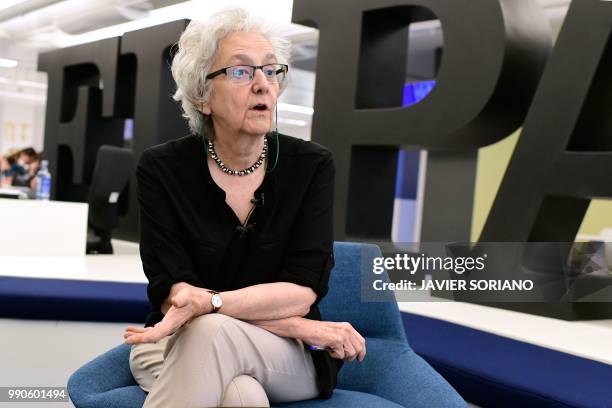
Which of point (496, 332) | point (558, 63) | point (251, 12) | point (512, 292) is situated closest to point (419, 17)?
point (558, 63)

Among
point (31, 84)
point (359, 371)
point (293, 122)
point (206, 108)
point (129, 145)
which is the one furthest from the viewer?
point (293, 122)

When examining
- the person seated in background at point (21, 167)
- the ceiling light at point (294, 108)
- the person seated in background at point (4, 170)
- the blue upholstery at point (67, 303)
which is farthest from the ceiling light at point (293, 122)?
the blue upholstery at point (67, 303)

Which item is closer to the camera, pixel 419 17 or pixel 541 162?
pixel 541 162

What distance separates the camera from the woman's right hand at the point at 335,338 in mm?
1716

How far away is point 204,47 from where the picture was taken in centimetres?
186

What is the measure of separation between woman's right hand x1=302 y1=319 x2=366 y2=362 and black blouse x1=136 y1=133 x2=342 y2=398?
0.19ft

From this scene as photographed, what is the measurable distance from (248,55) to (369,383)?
3.22ft

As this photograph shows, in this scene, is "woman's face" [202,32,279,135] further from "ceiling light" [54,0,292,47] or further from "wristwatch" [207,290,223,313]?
"ceiling light" [54,0,292,47]

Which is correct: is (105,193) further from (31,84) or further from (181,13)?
(31,84)

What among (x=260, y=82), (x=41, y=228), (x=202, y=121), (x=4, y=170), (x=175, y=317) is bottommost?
(x=41, y=228)

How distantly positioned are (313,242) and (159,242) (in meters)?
0.38

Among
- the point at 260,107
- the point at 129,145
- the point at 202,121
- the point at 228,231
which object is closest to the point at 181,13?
the point at 129,145

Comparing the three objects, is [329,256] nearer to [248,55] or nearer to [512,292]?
[248,55]

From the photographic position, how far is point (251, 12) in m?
1.89
